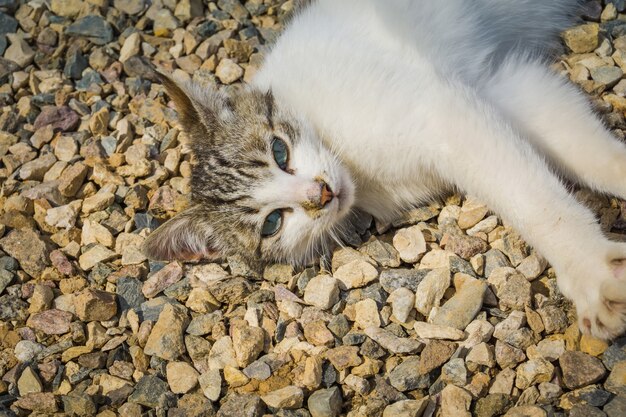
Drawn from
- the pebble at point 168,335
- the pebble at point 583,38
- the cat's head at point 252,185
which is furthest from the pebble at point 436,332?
the pebble at point 583,38

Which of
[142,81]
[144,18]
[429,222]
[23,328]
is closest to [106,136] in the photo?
[142,81]

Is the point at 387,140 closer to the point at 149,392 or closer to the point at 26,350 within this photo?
the point at 149,392

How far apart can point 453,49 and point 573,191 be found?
2.85 feet

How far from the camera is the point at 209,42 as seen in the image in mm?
3711

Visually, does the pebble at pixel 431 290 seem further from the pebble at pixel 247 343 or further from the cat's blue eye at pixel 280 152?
the cat's blue eye at pixel 280 152

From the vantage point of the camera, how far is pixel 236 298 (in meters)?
2.69

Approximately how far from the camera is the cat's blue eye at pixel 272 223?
273 centimetres

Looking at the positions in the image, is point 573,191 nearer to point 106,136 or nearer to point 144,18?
point 106,136

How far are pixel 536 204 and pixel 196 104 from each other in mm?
1516

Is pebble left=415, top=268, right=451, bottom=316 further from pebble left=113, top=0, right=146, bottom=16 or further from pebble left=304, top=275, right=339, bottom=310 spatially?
pebble left=113, top=0, right=146, bottom=16

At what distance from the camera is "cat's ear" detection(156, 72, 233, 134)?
2829 millimetres

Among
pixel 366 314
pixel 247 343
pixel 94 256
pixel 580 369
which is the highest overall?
pixel 580 369

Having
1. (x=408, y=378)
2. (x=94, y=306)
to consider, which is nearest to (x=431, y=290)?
(x=408, y=378)

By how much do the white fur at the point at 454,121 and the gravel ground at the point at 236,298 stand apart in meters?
0.17
